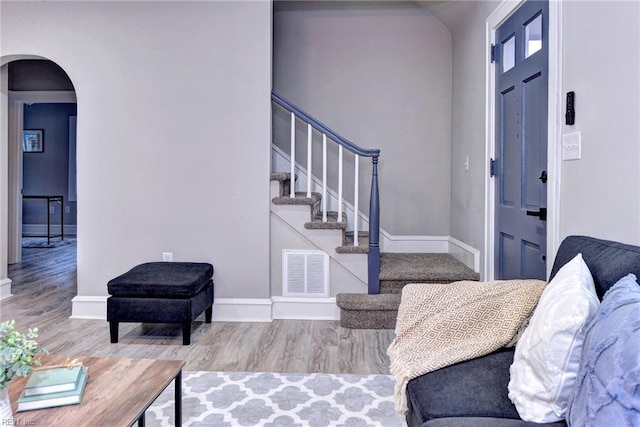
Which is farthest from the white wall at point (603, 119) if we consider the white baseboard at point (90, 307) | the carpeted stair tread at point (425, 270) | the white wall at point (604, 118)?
the white baseboard at point (90, 307)

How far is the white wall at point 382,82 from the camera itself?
4.54 metres

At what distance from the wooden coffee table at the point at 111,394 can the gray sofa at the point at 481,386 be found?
863 millimetres

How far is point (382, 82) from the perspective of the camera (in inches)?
180

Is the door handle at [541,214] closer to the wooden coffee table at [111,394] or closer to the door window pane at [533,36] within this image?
the door window pane at [533,36]

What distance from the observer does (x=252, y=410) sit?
213 centimetres

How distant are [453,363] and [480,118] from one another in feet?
8.24

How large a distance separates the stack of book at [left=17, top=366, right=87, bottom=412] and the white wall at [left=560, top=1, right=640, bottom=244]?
210 centimetres

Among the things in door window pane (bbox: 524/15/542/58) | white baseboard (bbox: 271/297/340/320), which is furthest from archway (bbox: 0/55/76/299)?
door window pane (bbox: 524/15/542/58)

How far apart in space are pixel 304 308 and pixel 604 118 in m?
2.55

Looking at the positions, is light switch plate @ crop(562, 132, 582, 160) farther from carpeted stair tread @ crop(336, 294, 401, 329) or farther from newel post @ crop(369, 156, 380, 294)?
carpeted stair tread @ crop(336, 294, 401, 329)

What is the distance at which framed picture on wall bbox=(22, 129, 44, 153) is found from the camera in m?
8.97

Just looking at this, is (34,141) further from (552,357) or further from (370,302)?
(552,357)

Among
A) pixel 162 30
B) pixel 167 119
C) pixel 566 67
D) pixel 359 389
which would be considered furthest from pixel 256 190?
pixel 566 67

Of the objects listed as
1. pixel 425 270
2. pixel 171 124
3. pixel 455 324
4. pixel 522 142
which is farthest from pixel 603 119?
pixel 171 124
